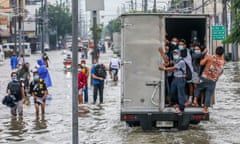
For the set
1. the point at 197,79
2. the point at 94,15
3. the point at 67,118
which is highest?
the point at 94,15

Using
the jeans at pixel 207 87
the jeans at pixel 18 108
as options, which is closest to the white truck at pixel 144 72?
the jeans at pixel 207 87

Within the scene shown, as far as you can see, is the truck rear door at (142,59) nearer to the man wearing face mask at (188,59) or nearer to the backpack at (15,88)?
the man wearing face mask at (188,59)

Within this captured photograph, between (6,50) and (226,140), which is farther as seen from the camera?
(6,50)

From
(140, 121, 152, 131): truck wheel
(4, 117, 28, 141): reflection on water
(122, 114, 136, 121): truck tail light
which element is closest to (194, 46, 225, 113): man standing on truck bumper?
(140, 121, 152, 131): truck wheel

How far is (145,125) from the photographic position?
1662cm

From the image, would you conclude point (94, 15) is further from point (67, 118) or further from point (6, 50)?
point (6, 50)

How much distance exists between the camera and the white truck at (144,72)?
52.8 ft

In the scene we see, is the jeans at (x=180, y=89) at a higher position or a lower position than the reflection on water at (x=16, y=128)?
higher

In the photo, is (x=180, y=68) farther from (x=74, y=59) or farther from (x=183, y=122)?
(x=74, y=59)

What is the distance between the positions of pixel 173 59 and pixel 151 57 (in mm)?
729

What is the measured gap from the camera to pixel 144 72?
16.2 m

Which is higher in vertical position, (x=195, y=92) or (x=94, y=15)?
(x=94, y=15)

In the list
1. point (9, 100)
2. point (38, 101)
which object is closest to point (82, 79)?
point (38, 101)

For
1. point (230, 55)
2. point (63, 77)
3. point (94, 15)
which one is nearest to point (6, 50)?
point (230, 55)
